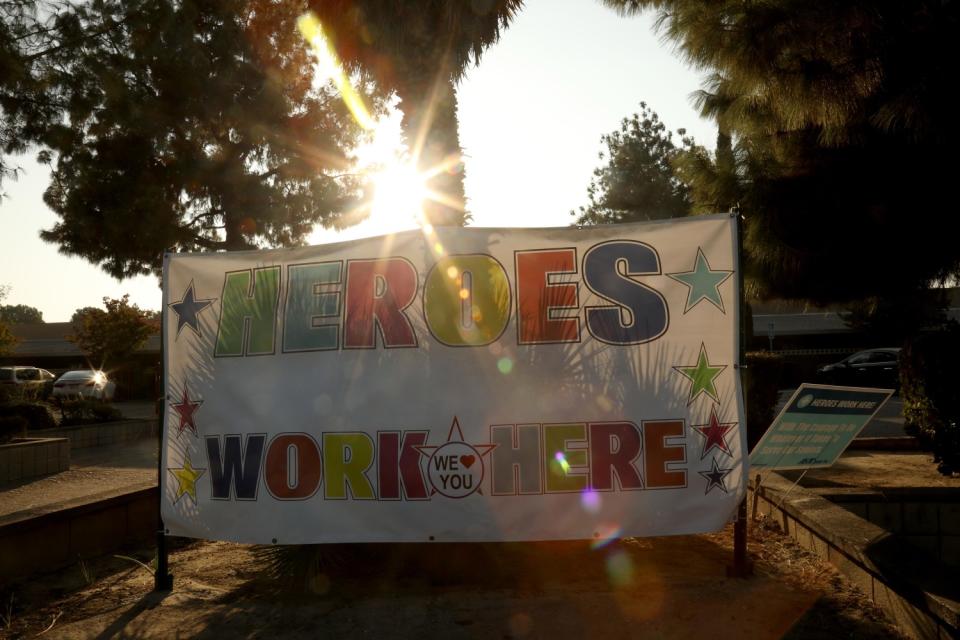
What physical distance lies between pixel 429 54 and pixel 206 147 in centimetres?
1572

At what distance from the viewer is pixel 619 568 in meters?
4.83

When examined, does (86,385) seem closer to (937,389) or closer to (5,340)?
(5,340)

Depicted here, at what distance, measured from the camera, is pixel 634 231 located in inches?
179

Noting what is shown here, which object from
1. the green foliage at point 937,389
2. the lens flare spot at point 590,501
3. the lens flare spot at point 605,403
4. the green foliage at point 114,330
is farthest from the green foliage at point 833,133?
the green foliage at point 114,330

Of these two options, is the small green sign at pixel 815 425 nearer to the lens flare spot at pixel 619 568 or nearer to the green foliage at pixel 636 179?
the lens flare spot at pixel 619 568

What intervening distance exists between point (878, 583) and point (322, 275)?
3615mm

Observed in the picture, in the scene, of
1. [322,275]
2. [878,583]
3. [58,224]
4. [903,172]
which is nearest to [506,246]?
[322,275]

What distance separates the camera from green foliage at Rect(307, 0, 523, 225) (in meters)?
8.77

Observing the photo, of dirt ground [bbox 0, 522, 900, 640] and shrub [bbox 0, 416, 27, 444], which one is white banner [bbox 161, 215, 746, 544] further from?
shrub [bbox 0, 416, 27, 444]

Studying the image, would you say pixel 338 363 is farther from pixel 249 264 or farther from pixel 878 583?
pixel 878 583

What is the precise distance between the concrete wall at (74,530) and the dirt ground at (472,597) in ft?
0.50

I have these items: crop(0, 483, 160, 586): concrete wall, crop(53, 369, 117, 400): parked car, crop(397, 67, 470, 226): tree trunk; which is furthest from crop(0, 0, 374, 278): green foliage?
crop(0, 483, 160, 586): concrete wall

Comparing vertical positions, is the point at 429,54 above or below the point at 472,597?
above

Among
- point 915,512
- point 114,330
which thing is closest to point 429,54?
point 915,512
